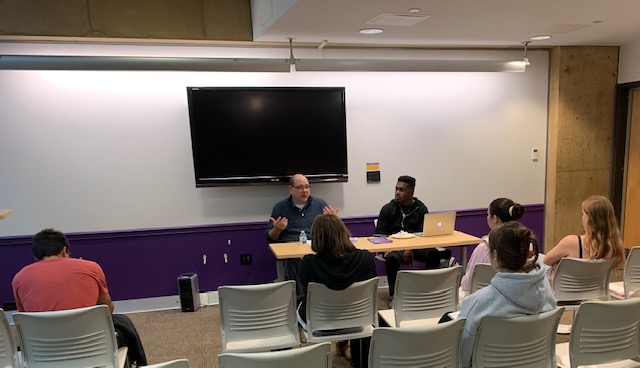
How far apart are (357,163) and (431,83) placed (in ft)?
4.22

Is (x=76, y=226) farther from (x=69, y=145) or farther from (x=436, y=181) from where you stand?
(x=436, y=181)

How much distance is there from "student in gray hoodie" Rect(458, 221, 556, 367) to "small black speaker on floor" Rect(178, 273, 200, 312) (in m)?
3.04

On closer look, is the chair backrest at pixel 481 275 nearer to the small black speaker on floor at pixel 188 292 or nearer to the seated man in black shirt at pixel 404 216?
the seated man in black shirt at pixel 404 216

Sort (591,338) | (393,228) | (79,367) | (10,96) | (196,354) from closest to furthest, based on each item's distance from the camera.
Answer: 1. (591,338)
2. (79,367)
3. (196,354)
4. (10,96)
5. (393,228)

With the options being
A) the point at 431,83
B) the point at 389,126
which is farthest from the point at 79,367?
the point at 431,83

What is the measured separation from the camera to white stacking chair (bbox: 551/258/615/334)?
277 cm

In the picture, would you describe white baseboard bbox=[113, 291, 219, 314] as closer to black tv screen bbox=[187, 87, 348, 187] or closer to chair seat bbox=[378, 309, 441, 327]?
black tv screen bbox=[187, 87, 348, 187]

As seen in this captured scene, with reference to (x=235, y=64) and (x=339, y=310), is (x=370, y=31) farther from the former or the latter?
(x=339, y=310)

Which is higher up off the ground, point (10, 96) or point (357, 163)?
point (10, 96)

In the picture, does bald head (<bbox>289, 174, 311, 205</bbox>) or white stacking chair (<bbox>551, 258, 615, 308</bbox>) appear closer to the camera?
white stacking chair (<bbox>551, 258, 615, 308</bbox>)

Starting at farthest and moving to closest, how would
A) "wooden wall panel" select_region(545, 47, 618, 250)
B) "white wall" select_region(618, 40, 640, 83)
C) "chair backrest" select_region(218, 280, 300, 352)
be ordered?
"wooden wall panel" select_region(545, 47, 618, 250) < "white wall" select_region(618, 40, 640, 83) < "chair backrest" select_region(218, 280, 300, 352)

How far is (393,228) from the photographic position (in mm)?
4422

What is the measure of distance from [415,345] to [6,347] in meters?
2.14

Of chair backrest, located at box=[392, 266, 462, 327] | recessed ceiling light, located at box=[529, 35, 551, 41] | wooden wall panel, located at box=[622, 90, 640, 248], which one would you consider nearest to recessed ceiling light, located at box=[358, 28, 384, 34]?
recessed ceiling light, located at box=[529, 35, 551, 41]
